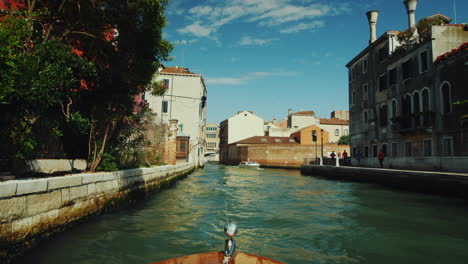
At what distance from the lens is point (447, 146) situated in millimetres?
15680

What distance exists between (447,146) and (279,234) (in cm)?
1432

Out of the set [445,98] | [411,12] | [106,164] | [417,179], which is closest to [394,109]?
[445,98]

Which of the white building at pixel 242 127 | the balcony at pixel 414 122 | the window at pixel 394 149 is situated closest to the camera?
the balcony at pixel 414 122

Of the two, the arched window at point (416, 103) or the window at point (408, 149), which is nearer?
the arched window at point (416, 103)

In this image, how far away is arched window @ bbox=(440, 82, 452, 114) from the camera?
15.3m

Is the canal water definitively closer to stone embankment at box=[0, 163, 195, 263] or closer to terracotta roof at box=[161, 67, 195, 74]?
stone embankment at box=[0, 163, 195, 263]

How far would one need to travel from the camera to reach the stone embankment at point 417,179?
10867mm

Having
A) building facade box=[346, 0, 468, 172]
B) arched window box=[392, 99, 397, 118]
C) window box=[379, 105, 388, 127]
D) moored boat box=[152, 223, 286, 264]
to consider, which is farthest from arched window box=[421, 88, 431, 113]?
moored boat box=[152, 223, 286, 264]

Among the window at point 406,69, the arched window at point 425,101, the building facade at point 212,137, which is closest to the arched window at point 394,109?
the window at point 406,69

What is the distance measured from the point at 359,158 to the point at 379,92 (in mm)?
5442

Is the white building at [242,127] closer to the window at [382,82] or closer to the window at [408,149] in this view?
the window at [382,82]

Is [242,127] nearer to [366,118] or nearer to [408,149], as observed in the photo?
[366,118]

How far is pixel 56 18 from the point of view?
6918mm

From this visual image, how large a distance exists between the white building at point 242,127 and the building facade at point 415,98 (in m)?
39.2
